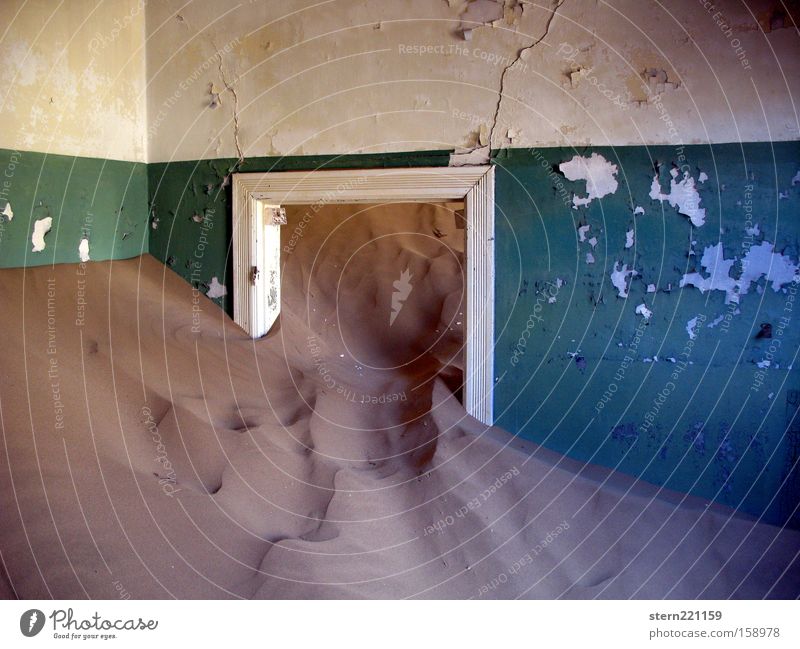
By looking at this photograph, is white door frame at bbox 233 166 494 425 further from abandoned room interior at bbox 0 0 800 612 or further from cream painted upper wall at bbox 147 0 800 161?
cream painted upper wall at bbox 147 0 800 161

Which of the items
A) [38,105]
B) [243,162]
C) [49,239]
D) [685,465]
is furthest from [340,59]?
[685,465]

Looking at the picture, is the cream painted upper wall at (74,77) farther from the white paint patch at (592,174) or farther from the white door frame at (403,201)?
the white paint patch at (592,174)

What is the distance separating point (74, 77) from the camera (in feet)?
11.3

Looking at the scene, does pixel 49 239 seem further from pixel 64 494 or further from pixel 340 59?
pixel 340 59

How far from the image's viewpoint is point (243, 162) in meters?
3.85

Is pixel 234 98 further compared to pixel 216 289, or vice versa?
pixel 216 289

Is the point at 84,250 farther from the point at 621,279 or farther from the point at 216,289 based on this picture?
the point at 621,279

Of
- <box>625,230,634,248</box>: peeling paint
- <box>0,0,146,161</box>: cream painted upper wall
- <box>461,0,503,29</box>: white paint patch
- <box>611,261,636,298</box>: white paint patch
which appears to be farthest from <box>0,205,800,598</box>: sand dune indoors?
<box>461,0,503,29</box>: white paint patch

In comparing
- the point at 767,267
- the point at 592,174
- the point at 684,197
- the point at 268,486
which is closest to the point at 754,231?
the point at 767,267

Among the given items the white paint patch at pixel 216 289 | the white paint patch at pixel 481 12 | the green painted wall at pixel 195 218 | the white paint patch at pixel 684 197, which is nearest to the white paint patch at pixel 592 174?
the white paint patch at pixel 684 197

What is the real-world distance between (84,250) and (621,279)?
2968 mm

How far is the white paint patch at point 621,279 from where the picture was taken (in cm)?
335

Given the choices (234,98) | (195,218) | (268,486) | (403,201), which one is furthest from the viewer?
(195,218)

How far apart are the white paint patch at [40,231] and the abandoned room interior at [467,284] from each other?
0.5 inches
